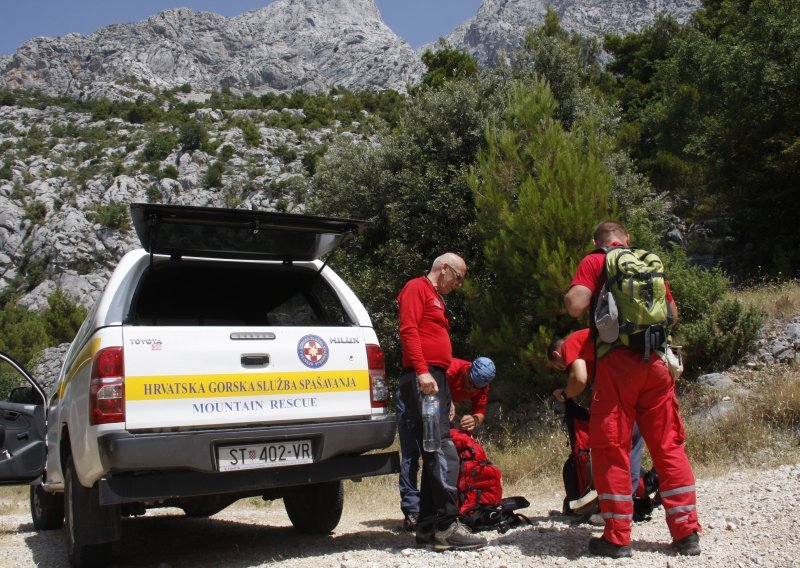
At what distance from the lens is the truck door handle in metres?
3.92

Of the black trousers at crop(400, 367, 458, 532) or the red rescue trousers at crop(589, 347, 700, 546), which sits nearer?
the red rescue trousers at crop(589, 347, 700, 546)

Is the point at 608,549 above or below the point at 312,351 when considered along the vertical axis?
below

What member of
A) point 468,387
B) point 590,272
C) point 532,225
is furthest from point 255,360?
point 532,225

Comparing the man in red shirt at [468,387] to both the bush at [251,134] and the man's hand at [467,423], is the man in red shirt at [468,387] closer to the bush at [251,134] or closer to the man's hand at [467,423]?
the man's hand at [467,423]

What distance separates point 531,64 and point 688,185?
7.45m

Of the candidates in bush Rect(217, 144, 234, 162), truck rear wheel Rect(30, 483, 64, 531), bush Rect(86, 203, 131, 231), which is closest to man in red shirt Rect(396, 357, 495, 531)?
truck rear wheel Rect(30, 483, 64, 531)

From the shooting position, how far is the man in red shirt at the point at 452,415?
183 inches

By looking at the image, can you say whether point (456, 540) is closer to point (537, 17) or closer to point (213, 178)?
point (213, 178)

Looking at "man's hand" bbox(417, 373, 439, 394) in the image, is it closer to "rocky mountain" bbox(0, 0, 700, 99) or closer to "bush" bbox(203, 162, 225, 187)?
"bush" bbox(203, 162, 225, 187)

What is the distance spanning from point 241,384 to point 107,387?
2.24ft

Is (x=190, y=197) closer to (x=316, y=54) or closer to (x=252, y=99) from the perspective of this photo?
(x=252, y=99)

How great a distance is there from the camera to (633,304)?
11.9 feet

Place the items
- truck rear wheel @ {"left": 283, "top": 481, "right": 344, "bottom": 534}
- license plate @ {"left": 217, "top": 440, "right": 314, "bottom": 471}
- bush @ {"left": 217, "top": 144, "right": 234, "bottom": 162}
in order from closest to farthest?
1. license plate @ {"left": 217, "top": 440, "right": 314, "bottom": 471}
2. truck rear wheel @ {"left": 283, "top": 481, "right": 344, "bottom": 534}
3. bush @ {"left": 217, "top": 144, "right": 234, "bottom": 162}

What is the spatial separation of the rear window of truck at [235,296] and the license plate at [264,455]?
852 millimetres
